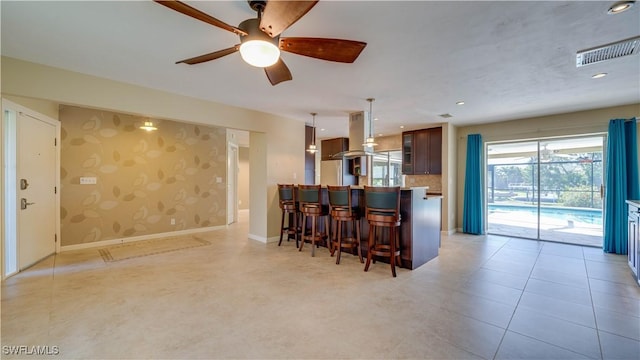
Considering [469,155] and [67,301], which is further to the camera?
[469,155]

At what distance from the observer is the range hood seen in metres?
4.82

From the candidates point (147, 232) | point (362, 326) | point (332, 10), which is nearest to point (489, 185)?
point (362, 326)

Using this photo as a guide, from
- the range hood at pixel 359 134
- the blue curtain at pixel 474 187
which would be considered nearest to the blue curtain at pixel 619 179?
the blue curtain at pixel 474 187

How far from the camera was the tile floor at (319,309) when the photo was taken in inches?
76.4

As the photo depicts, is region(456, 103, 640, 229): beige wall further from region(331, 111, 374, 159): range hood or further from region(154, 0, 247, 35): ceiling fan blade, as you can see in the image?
region(154, 0, 247, 35): ceiling fan blade

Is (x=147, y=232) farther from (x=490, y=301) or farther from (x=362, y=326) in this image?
(x=490, y=301)

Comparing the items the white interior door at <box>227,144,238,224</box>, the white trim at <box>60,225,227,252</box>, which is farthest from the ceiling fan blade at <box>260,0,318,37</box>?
the white interior door at <box>227,144,238,224</box>

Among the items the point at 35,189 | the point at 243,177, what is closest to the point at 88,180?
the point at 35,189

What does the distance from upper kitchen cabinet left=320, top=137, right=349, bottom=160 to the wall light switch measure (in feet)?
17.6

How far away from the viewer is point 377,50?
257cm

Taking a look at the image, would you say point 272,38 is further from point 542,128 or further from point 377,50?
point 542,128

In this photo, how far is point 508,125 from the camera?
5.70 meters

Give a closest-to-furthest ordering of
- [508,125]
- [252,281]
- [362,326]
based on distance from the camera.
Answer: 1. [362,326]
2. [252,281]
3. [508,125]

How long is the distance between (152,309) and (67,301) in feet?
3.13
